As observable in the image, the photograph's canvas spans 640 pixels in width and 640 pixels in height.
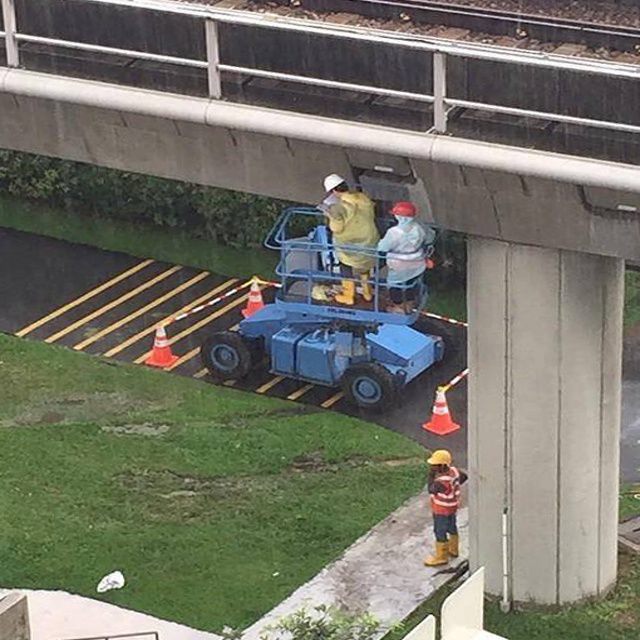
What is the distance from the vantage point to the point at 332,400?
60.8ft

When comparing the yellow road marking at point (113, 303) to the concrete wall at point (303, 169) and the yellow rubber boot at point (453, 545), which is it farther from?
the yellow rubber boot at point (453, 545)

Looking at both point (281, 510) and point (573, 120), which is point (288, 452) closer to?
point (281, 510)

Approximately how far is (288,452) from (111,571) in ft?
8.24

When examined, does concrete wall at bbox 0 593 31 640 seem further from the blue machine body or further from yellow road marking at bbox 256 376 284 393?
yellow road marking at bbox 256 376 284 393

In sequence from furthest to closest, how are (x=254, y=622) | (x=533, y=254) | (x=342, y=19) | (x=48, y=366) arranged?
1. (x=48, y=366)
2. (x=342, y=19)
3. (x=254, y=622)
4. (x=533, y=254)

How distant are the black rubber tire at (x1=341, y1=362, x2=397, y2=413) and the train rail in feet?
11.6

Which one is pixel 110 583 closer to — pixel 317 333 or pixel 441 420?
pixel 441 420

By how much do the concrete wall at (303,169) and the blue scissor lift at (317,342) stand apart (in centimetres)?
286

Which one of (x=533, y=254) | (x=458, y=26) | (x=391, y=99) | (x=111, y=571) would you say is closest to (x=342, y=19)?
(x=458, y=26)

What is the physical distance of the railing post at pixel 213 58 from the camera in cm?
1361

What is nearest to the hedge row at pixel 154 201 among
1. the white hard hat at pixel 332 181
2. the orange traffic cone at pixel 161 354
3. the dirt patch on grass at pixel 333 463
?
the orange traffic cone at pixel 161 354

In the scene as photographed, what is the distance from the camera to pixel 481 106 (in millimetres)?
12852

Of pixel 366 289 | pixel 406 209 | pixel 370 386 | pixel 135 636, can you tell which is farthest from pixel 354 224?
pixel 370 386

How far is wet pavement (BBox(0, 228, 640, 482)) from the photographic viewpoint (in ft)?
60.1
